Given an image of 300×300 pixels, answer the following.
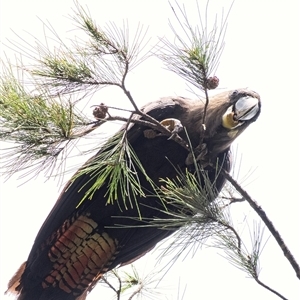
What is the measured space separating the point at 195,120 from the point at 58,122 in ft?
3.66

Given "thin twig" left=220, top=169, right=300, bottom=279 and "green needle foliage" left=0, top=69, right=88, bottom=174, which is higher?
"green needle foliage" left=0, top=69, right=88, bottom=174

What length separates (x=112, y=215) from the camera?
353 centimetres

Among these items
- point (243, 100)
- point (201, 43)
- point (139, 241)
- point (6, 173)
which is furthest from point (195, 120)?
point (6, 173)

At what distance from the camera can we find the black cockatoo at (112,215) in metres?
3.38

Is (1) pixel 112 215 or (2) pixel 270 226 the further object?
(1) pixel 112 215

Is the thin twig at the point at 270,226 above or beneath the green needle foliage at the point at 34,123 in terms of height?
beneath

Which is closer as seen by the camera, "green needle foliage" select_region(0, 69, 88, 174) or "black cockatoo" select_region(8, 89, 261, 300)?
"green needle foliage" select_region(0, 69, 88, 174)

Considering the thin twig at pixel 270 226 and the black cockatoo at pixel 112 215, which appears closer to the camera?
the thin twig at pixel 270 226

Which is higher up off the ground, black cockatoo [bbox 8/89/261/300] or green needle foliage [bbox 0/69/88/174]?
green needle foliage [bbox 0/69/88/174]

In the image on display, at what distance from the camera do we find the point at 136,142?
3.45 metres

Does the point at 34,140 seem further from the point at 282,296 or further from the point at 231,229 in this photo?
the point at 282,296

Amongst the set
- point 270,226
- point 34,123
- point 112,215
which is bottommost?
point 112,215

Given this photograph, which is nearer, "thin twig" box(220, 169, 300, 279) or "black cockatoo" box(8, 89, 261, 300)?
"thin twig" box(220, 169, 300, 279)

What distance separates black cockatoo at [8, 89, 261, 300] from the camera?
338 cm
